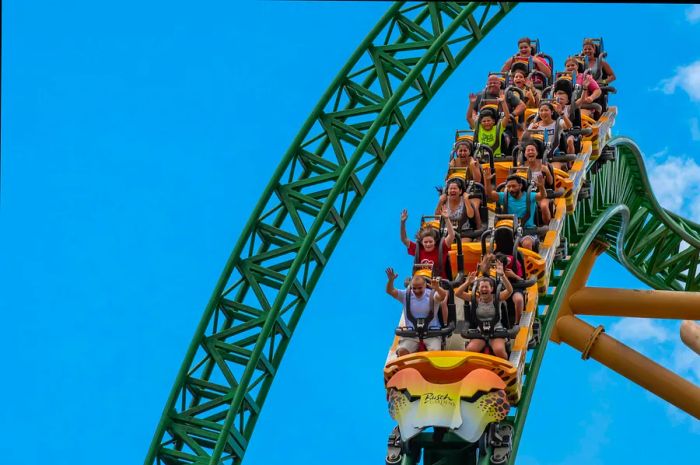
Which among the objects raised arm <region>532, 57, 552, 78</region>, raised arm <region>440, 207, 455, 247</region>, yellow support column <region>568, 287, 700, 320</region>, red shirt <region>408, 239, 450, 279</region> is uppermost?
raised arm <region>532, 57, 552, 78</region>

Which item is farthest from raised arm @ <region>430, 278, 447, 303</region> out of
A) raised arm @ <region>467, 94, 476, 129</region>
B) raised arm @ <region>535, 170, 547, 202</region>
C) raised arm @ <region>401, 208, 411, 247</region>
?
raised arm @ <region>467, 94, 476, 129</region>

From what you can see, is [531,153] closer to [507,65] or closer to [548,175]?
[548,175]

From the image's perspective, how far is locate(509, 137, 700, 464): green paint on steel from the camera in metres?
11.5

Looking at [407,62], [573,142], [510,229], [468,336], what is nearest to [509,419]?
[468,336]

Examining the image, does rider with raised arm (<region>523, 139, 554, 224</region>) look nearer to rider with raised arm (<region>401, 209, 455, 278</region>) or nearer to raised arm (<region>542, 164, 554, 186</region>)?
raised arm (<region>542, 164, 554, 186</region>)

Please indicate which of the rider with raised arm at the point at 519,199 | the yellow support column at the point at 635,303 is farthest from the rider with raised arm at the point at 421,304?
the yellow support column at the point at 635,303

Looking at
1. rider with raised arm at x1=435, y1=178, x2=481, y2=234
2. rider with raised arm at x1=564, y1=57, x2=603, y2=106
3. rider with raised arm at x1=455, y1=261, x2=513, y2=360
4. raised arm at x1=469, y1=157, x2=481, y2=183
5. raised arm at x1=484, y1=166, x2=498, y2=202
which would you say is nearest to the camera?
rider with raised arm at x1=455, y1=261, x2=513, y2=360

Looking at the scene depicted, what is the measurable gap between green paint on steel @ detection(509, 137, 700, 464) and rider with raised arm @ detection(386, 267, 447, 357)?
89 cm

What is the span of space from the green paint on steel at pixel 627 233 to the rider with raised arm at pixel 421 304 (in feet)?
2.90

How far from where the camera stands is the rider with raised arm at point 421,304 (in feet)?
30.7

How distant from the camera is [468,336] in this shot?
30.4 ft

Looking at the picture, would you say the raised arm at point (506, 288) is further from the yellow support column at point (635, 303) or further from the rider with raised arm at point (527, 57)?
the rider with raised arm at point (527, 57)

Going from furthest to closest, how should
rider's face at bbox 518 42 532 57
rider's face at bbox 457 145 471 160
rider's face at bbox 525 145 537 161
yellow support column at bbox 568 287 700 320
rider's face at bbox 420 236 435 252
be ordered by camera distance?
rider's face at bbox 518 42 532 57, yellow support column at bbox 568 287 700 320, rider's face at bbox 457 145 471 160, rider's face at bbox 525 145 537 161, rider's face at bbox 420 236 435 252

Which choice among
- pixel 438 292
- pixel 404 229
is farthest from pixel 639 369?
pixel 438 292
